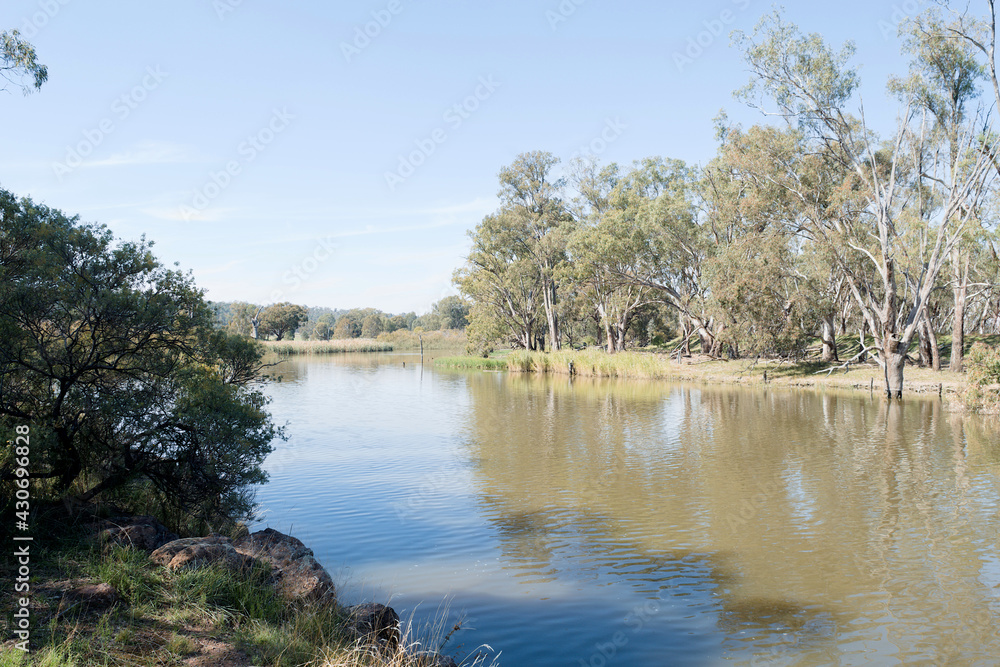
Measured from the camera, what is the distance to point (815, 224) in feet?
99.5

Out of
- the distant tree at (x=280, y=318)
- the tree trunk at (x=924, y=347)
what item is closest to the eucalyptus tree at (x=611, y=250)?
the tree trunk at (x=924, y=347)

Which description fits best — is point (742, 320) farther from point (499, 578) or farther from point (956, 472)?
point (499, 578)

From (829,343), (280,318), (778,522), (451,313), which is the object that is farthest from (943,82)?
(451,313)

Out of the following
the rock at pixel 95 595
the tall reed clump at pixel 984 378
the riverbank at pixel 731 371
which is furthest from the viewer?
the riverbank at pixel 731 371

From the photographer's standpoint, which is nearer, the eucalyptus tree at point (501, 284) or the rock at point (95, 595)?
the rock at point (95, 595)

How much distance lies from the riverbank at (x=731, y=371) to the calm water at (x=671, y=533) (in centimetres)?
983

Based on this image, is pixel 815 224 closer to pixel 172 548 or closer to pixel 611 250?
pixel 611 250

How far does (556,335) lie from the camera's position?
5841 centimetres

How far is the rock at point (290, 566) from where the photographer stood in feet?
21.3

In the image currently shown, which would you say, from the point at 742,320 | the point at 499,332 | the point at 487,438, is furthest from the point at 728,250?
the point at 499,332

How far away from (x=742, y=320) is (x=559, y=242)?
21487mm

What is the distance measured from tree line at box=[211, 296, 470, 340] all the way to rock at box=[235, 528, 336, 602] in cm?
6225

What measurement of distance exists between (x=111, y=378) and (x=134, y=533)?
2.30m

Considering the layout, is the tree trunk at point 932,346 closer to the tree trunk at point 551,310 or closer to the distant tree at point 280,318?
the tree trunk at point 551,310
